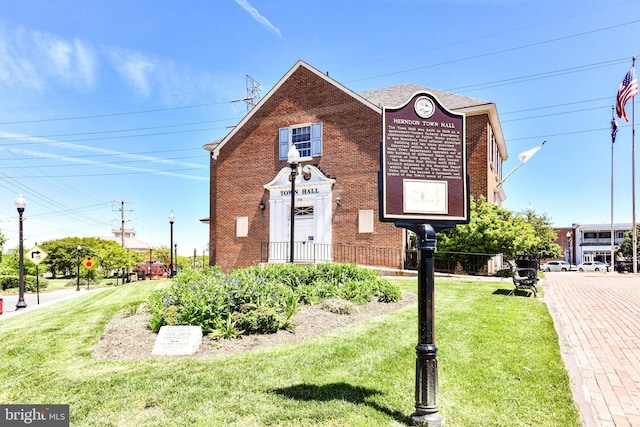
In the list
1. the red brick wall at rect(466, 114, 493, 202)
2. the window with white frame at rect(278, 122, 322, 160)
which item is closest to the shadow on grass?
the red brick wall at rect(466, 114, 493, 202)


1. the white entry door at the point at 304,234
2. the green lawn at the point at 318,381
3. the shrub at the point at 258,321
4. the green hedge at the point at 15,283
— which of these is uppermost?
the white entry door at the point at 304,234

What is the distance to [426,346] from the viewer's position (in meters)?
4.21

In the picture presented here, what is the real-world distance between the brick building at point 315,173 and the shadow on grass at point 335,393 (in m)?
13.6

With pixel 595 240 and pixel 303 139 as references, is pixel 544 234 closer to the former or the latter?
pixel 303 139

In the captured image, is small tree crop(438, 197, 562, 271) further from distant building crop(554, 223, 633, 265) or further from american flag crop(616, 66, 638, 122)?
distant building crop(554, 223, 633, 265)

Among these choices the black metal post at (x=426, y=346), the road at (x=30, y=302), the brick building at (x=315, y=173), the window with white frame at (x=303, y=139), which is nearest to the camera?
the black metal post at (x=426, y=346)

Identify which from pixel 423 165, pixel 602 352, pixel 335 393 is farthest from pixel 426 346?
pixel 602 352

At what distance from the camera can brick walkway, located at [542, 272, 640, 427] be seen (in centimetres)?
463

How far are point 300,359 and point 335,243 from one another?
13.8 m

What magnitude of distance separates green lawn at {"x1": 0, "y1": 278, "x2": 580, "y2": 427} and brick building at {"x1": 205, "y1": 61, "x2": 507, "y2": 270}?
38.0 ft

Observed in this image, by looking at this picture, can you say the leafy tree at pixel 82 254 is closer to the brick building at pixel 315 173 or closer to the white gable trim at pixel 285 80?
the brick building at pixel 315 173

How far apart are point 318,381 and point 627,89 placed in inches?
1042

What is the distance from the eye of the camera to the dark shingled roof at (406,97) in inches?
765

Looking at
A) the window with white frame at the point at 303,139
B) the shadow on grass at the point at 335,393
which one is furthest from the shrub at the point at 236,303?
the window with white frame at the point at 303,139
